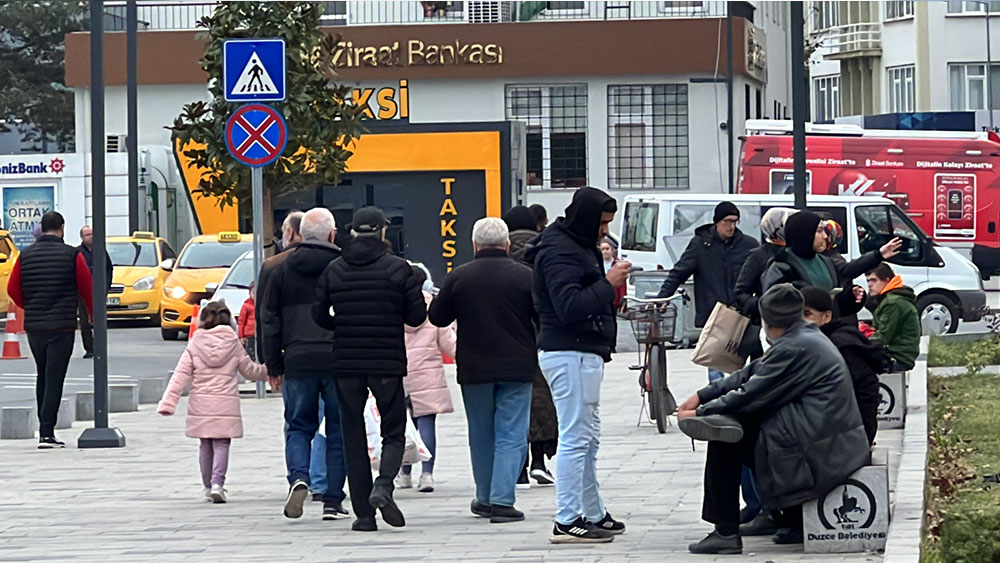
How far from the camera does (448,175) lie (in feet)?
119

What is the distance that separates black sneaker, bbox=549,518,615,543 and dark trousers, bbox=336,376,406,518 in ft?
3.86

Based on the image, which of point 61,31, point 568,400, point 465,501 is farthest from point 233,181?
point 61,31

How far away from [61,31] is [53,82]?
76.4 inches

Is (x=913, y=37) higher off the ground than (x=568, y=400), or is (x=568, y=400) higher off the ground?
(x=913, y=37)

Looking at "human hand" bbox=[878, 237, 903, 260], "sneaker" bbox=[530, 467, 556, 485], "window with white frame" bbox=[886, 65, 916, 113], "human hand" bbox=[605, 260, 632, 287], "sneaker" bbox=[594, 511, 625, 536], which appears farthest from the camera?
"window with white frame" bbox=[886, 65, 916, 113]

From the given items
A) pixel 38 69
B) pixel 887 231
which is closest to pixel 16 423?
pixel 887 231

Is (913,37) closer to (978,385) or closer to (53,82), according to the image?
(53,82)

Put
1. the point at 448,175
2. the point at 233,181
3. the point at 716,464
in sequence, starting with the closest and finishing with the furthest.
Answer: the point at 716,464, the point at 233,181, the point at 448,175

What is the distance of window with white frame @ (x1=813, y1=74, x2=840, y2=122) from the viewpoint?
267 ft

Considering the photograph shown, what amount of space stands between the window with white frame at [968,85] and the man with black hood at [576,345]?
6294cm

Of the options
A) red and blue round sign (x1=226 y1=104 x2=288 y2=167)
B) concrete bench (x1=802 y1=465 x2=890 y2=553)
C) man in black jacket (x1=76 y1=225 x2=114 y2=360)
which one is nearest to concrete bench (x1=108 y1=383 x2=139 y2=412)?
man in black jacket (x1=76 y1=225 x2=114 y2=360)

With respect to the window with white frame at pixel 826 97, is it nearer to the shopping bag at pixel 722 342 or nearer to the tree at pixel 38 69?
the tree at pixel 38 69

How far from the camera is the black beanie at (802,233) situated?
11070 millimetres

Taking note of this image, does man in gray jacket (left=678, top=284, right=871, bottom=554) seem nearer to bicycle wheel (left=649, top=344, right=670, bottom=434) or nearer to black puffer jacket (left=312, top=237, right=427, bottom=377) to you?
black puffer jacket (left=312, top=237, right=427, bottom=377)
